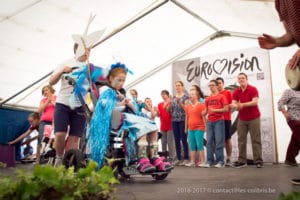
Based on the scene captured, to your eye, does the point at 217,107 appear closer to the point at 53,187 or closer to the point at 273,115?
the point at 273,115

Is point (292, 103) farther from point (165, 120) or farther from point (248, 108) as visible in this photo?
point (165, 120)

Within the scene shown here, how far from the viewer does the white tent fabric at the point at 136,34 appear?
12.1ft

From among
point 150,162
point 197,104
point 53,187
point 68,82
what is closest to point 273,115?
point 197,104

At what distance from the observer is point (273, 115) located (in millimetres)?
4672

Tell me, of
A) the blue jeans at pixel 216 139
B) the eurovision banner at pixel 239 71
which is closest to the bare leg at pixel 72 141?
the blue jeans at pixel 216 139

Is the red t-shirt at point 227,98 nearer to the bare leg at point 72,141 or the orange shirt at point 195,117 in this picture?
the orange shirt at point 195,117

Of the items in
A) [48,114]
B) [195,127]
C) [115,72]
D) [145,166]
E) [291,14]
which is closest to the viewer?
[291,14]

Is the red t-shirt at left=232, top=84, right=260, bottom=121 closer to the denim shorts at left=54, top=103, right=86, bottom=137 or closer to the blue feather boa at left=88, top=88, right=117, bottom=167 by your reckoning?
the blue feather boa at left=88, top=88, right=117, bottom=167

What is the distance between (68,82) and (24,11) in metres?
1.63

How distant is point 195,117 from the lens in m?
4.49

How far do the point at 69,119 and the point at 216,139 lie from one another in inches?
94.4

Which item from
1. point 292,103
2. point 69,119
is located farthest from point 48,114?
point 292,103

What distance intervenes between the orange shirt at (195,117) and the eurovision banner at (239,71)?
0.71 m

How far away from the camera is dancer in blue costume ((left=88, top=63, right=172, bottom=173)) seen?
2.16 meters
